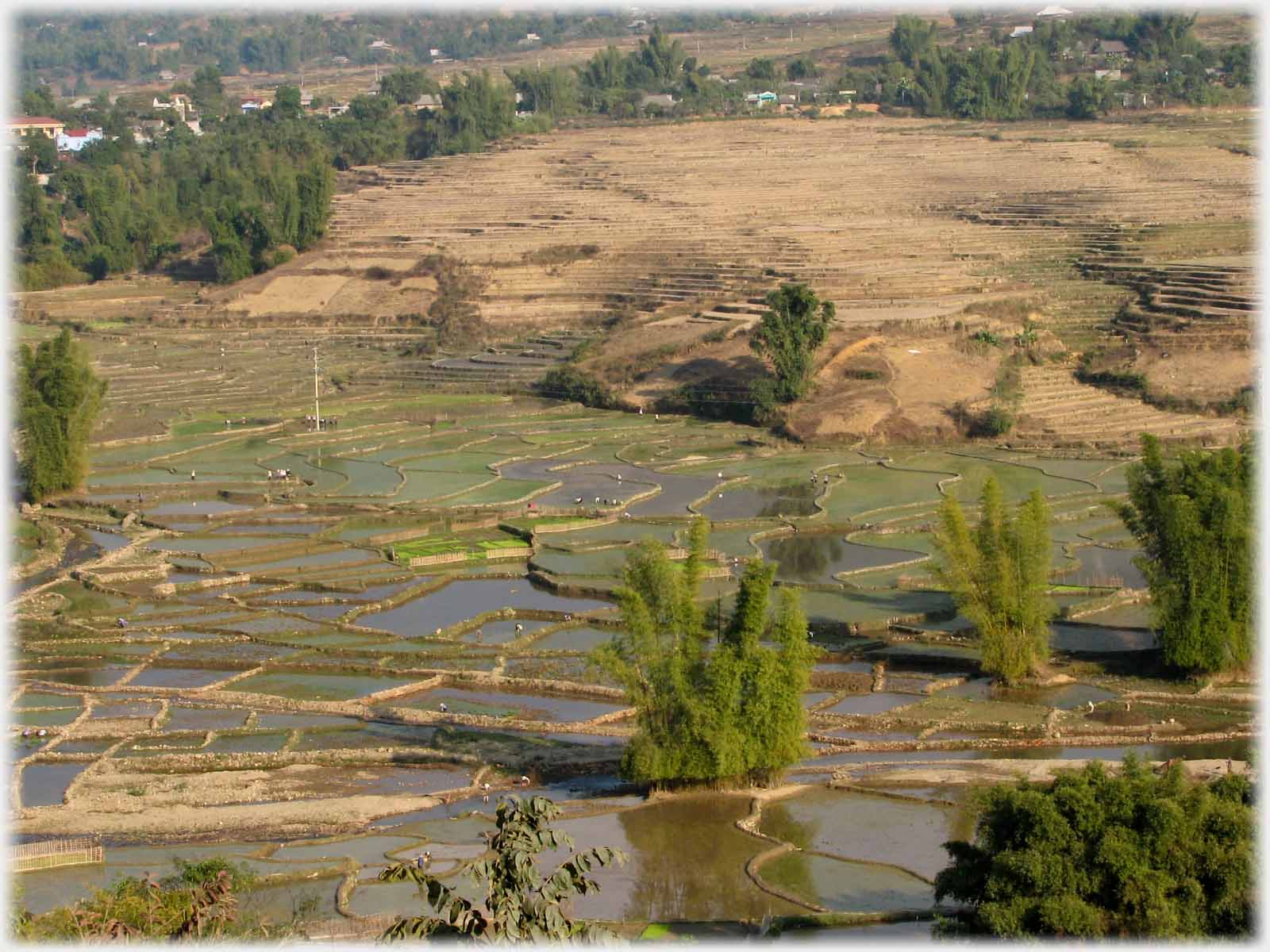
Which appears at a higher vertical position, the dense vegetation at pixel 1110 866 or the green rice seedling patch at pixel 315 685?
the dense vegetation at pixel 1110 866

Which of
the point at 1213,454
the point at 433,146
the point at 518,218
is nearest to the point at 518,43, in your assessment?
the point at 433,146

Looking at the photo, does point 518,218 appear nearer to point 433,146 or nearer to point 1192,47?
point 433,146

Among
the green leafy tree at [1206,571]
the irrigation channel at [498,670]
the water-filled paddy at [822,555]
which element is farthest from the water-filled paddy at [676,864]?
the water-filled paddy at [822,555]

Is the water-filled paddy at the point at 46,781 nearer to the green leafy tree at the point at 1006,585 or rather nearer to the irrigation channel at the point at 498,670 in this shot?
the irrigation channel at the point at 498,670

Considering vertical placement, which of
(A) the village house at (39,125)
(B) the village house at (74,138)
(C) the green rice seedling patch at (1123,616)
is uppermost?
(A) the village house at (39,125)

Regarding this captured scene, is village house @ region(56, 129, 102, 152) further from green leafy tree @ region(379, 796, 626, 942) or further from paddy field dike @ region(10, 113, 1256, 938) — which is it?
green leafy tree @ region(379, 796, 626, 942)

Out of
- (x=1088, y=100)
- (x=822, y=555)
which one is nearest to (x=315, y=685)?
(x=822, y=555)
